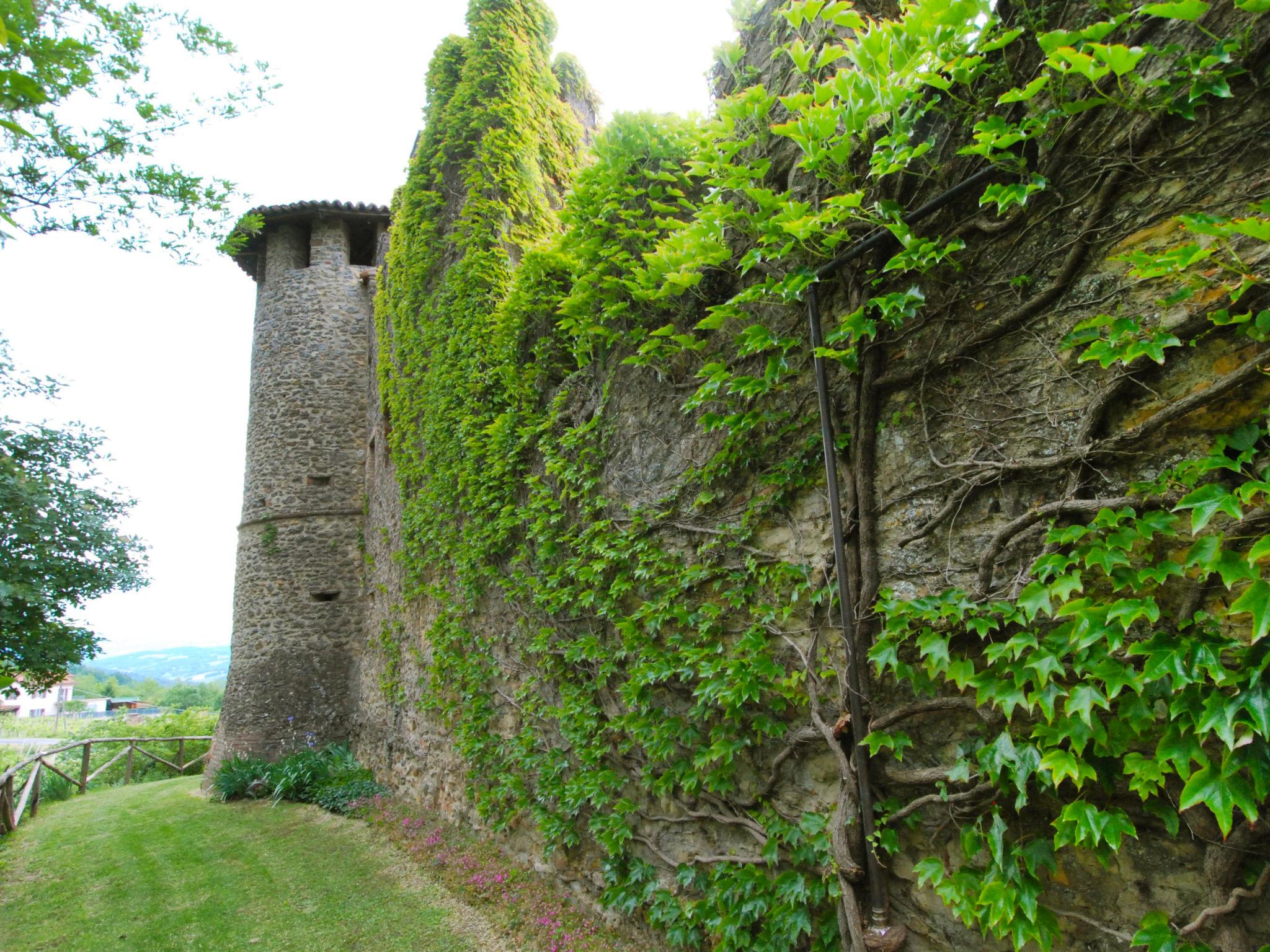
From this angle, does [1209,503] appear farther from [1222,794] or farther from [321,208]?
[321,208]

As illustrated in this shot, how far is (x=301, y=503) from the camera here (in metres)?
10.5

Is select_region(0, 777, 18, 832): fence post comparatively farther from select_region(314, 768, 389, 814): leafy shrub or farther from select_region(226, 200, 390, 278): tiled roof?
select_region(226, 200, 390, 278): tiled roof

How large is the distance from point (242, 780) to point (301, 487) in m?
4.25

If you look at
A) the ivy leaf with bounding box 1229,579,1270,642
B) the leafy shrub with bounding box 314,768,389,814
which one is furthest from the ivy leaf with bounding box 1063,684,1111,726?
the leafy shrub with bounding box 314,768,389,814

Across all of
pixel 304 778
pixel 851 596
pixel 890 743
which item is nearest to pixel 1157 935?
pixel 890 743

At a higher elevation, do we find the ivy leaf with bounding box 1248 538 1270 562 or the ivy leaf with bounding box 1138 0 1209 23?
the ivy leaf with bounding box 1138 0 1209 23

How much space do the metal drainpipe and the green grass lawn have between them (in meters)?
2.65

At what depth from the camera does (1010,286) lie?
7.05 ft

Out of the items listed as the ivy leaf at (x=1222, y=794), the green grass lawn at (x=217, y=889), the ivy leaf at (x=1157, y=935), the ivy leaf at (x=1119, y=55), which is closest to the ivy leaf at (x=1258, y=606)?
the ivy leaf at (x=1222, y=794)

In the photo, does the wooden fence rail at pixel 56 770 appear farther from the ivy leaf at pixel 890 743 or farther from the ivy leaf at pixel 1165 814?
the ivy leaf at pixel 1165 814

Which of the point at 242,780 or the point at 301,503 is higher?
the point at 301,503

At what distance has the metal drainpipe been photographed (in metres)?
2.24

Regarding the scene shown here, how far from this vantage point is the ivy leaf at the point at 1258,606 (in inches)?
56.5

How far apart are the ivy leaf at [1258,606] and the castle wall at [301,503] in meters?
10.4
